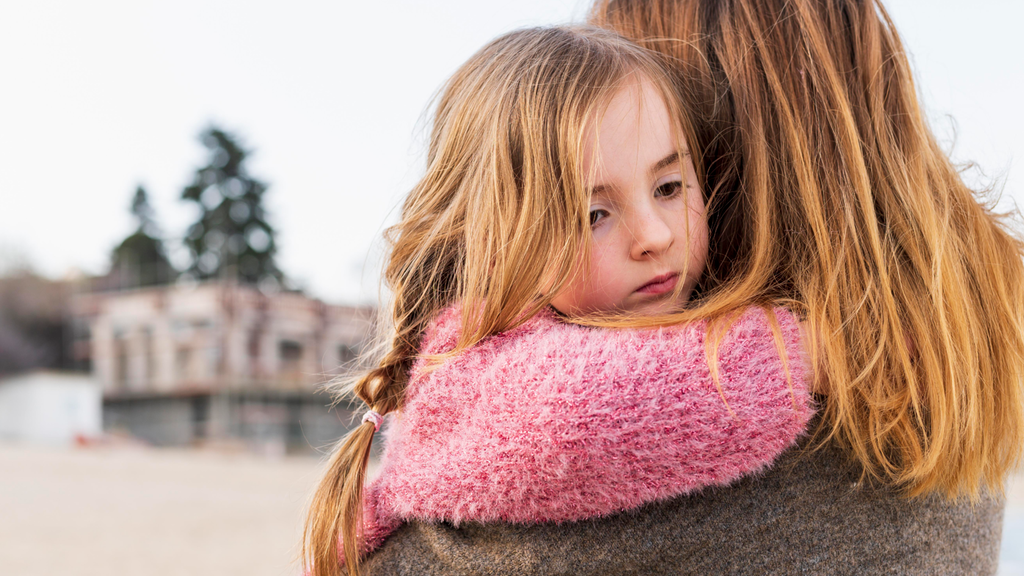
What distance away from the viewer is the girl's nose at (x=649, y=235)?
3.75 feet

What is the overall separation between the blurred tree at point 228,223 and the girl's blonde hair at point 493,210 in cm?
4255

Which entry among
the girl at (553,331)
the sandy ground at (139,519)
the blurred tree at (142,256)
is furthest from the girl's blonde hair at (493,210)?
the blurred tree at (142,256)

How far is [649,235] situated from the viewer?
1.14 m

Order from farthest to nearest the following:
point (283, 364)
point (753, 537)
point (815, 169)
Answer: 1. point (283, 364)
2. point (815, 169)
3. point (753, 537)

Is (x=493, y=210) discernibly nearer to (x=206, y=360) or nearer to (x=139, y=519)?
(x=139, y=519)

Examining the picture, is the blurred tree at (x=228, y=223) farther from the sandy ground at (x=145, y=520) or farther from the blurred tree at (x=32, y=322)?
the sandy ground at (x=145, y=520)

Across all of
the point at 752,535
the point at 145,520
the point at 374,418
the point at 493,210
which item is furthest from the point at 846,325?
the point at 145,520

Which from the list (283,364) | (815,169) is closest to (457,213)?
(815,169)

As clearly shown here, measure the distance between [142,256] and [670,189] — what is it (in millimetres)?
47590

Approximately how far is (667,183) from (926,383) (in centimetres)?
45

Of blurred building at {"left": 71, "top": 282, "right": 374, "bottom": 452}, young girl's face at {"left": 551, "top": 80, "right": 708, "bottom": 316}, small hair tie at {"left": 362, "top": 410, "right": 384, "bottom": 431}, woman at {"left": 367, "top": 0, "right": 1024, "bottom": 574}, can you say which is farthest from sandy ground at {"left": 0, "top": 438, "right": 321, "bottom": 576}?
blurred building at {"left": 71, "top": 282, "right": 374, "bottom": 452}

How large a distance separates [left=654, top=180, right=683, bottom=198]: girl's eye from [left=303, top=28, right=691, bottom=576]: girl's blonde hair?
8cm

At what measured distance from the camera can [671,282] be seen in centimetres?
120

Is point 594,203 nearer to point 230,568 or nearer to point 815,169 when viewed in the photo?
point 815,169
